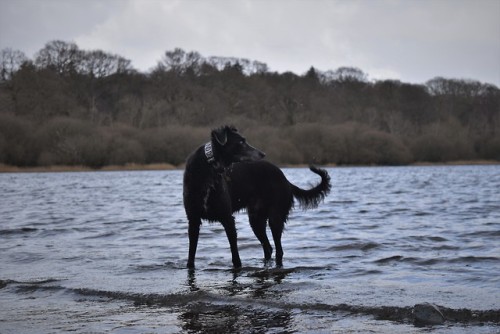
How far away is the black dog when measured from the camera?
358 inches

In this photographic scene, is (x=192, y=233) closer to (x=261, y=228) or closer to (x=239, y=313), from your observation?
(x=261, y=228)

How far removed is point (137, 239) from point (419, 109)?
393 ft

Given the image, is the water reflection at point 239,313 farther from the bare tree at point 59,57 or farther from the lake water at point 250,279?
the bare tree at point 59,57

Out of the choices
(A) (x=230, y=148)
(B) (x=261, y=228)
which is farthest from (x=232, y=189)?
(B) (x=261, y=228)

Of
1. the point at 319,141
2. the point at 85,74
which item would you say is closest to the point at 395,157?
the point at 319,141

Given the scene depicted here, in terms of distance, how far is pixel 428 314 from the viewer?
6117mm

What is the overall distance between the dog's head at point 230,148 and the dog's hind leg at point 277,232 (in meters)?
1.24

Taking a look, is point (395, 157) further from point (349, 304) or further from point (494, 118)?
point (349, 304)

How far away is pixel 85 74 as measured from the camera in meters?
103

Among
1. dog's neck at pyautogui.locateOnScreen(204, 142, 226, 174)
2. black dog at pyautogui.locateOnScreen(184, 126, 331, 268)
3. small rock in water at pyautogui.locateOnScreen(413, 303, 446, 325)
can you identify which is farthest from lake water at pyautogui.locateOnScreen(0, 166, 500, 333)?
dog's neck at pyautogui.locateOnScreen(204, 142, 226, 174)

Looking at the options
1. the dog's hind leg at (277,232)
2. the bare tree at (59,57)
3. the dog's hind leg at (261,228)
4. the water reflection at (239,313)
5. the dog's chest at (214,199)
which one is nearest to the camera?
the water reflection at (239,313)

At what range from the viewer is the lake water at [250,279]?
621cm

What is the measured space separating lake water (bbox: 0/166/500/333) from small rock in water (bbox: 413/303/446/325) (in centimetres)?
12

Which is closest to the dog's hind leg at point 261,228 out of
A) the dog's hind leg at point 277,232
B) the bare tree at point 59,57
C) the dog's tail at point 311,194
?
the dog's hind leg at point 277,232
